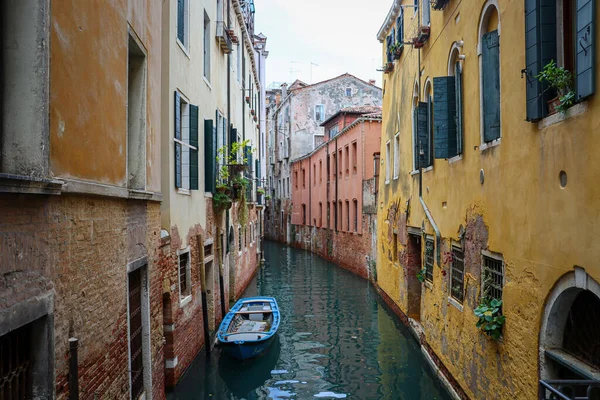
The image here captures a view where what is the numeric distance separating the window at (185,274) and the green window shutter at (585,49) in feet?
23.7

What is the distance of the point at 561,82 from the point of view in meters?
4.84

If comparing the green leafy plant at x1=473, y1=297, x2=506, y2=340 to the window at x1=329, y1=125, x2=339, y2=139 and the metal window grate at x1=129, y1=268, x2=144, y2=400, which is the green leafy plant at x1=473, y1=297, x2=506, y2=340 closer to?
the metal window grate at x1=129, y1=268, x2=144, y2=400

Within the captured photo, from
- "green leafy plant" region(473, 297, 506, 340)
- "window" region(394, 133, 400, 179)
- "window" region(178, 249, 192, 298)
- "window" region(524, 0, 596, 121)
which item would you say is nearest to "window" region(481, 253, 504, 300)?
"green leafy plant" region(473, 297, 506, 340)

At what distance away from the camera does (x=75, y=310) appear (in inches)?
169

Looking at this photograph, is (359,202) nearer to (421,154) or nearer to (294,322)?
(294,322)

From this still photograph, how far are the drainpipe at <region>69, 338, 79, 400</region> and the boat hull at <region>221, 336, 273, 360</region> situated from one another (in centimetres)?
628

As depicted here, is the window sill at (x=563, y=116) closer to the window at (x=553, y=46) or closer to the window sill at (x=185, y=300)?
the window at (x=553, y=46)

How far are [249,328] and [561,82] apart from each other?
8943 mm

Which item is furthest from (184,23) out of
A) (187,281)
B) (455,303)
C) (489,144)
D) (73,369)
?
(73,369)

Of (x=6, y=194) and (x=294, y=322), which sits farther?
(x=294, y=322)

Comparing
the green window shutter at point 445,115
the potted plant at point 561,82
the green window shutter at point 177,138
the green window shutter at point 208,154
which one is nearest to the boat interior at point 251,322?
the green window shutter at point 208,154

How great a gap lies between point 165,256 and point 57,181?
479 cm

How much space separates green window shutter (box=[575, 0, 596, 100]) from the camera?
4312 millimetres

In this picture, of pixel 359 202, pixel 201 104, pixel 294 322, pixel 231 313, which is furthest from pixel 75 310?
pixel 359 202
